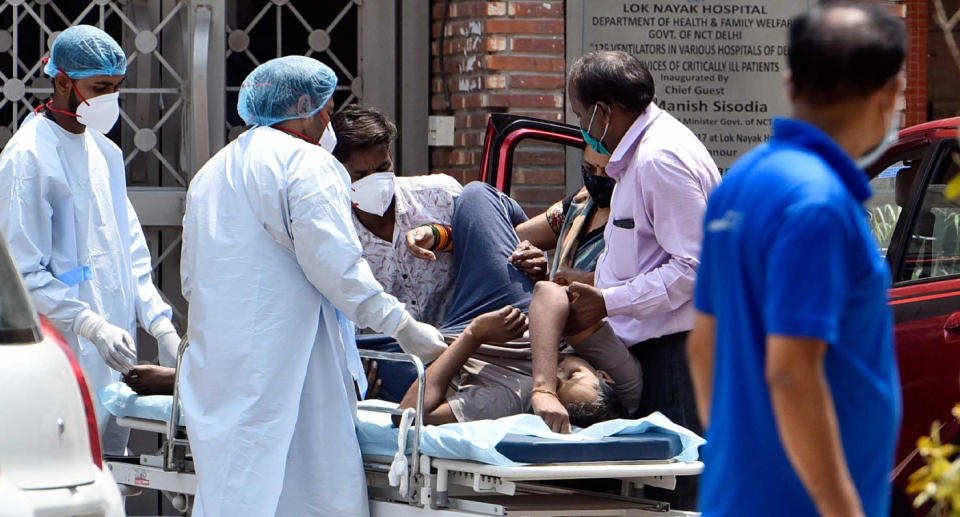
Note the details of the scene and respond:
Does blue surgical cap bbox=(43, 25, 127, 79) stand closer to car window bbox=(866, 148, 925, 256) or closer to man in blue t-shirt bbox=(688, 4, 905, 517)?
car window bbox=(866, 148, 925, 256)

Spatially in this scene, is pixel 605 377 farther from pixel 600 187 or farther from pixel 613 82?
pixel 613 82

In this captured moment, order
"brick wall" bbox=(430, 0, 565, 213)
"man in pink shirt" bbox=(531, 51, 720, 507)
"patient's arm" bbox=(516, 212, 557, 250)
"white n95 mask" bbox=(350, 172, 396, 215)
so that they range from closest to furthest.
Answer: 1. "man in pink shirt" bbox=(531, 51, 720, 507)
2. "white n95 mask" bbox=(350, 172, 396, 215)
3. "patient's arm" bbox=(516, 212, 557, 250)
4. "brick wall" bbox=(430, 0, 565, 213)

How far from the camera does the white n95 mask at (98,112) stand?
5.18 metres

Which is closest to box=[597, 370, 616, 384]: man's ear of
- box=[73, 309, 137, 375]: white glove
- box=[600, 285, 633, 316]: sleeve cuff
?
box=[600, 285, 633, 316]: sleeve cuff

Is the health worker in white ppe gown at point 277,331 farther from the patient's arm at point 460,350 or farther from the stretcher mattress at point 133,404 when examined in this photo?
Answer: the stretcher mattress at point 133,404

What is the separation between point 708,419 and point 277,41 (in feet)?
16.0

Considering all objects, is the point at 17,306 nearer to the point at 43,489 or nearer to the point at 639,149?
the point at 43,489

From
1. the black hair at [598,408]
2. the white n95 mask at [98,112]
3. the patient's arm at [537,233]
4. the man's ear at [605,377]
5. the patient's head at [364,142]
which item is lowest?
the black hair at [598,408]

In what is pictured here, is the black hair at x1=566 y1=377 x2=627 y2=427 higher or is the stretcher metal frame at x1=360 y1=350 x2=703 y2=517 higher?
the black hair at x1=566 y1=377 x2=627 y2=427

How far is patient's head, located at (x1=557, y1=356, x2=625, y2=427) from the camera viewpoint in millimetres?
4273

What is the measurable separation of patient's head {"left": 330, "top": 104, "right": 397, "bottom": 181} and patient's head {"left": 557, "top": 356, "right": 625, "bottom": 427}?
106 cm

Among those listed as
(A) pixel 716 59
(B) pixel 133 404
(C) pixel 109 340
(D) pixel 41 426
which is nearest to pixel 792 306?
(D) pixel 41 426

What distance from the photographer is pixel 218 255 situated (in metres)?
4.25

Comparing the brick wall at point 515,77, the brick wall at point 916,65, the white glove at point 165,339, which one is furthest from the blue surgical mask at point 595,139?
the brick wall at point 916,65
